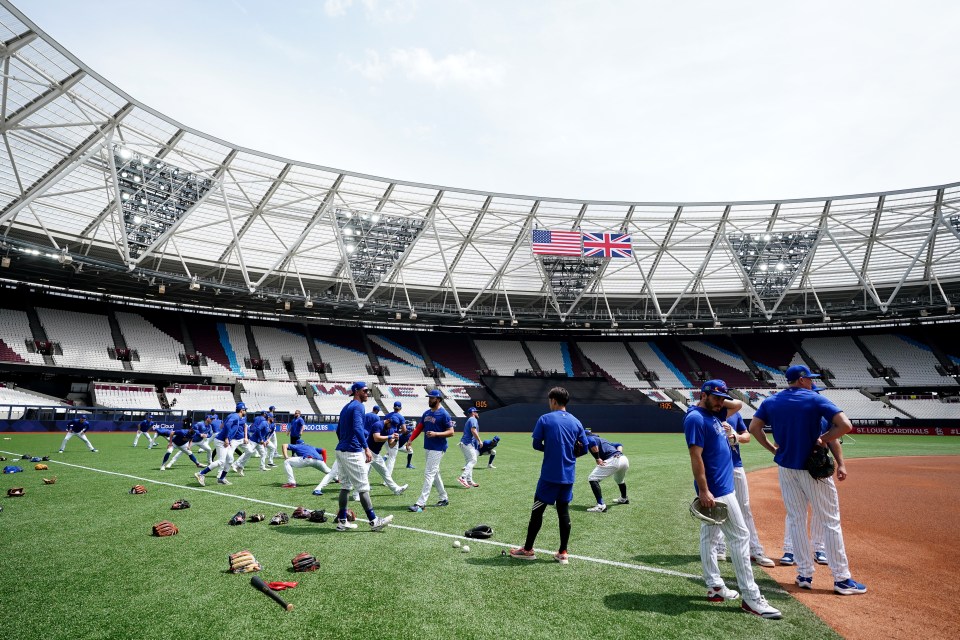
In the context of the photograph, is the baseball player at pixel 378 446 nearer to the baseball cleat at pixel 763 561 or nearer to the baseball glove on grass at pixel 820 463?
the baseball cleat at pixel 763 561

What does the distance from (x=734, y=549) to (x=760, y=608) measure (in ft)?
1.79

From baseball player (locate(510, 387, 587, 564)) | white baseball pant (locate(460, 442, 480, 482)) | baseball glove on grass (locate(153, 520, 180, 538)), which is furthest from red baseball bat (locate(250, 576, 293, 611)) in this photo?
white baseball pant (locate(460, 442, 480, 482))

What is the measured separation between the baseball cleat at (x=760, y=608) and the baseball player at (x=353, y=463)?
16.4 ft

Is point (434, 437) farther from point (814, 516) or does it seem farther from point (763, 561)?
point (814, 516)

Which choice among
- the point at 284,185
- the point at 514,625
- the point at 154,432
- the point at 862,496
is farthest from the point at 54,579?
the point at 284,185

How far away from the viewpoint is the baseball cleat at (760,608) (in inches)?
184

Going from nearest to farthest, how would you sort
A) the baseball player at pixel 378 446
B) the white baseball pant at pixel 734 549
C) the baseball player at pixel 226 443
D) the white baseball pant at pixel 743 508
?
the white baseball pant at pixel 734 549, the white baseball pant at pixel 743 508, the baseball player at pixel 378 446, the baseball player at pixel 226 443

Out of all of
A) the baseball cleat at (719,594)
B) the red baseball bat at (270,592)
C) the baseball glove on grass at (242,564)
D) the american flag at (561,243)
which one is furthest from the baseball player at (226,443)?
the american flag at (561,243)

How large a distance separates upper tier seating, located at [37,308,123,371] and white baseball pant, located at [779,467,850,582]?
45487 mm

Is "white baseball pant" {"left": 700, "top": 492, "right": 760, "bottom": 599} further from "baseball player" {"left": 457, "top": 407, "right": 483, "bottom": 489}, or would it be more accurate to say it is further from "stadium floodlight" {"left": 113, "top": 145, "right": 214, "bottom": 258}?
"stadium floodlight" {"left": 113, "top": 145, "right": 214, "bottom": 258}

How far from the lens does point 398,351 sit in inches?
2029

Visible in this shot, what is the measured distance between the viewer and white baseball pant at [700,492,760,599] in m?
4.80

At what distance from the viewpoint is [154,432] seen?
77.1 ft

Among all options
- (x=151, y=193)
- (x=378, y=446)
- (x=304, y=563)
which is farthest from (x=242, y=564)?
(x=151, y=193)
